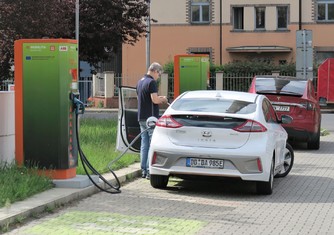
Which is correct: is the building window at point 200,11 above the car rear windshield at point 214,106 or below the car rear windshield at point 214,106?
above

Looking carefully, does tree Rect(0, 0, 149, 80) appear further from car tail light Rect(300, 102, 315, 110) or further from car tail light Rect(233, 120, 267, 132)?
car tail light Rect(233, 120, 267, 132)

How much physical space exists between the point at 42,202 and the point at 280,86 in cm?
923

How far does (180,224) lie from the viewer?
7535mm

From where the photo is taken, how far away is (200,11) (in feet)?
149

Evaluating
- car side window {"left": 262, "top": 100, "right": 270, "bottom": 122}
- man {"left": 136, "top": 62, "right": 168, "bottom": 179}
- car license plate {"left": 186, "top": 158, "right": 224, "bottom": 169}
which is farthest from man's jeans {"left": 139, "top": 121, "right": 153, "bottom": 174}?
car side window {"left": 262, "top": 100, "right": 270, "bottom": 122}

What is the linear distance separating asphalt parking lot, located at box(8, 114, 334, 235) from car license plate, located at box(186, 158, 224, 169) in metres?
0.47

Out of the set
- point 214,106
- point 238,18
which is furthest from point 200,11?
point 214,106

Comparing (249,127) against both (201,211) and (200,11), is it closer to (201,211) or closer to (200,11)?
(201,211)

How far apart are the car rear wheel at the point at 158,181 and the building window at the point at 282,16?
118 feet

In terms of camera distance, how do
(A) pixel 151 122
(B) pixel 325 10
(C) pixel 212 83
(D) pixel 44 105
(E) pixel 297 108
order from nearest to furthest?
1. (D) pixel 44 105
2. (A) pixel 151 122
3. (E) pixel 297 108
4. (C) pixel 212 83
5. (B) pixel 325 10

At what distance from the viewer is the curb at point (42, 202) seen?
24.0 feet

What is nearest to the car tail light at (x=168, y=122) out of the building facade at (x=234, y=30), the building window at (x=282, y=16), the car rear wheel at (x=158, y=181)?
the car rear wheel at (x=158, y=181)

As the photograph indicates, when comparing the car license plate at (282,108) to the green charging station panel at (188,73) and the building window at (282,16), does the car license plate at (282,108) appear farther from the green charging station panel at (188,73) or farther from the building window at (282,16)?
the building window at (282,16)

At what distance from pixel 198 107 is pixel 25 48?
2678 mm
